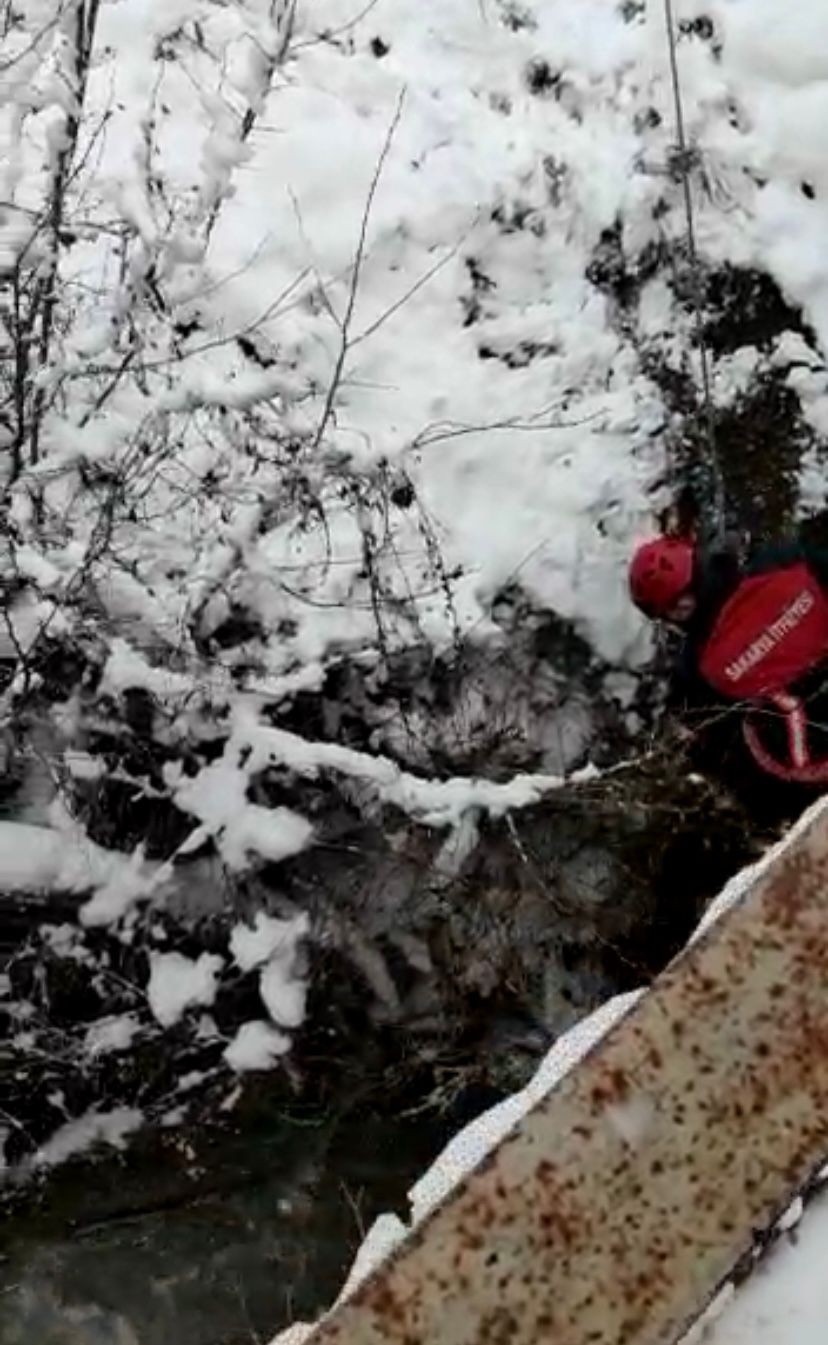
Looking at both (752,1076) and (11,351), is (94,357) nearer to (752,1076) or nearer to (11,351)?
(11,351)

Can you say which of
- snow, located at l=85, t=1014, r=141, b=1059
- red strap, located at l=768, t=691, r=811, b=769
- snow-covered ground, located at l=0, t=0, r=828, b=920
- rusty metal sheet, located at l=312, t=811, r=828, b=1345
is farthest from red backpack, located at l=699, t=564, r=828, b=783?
rusty metal sheet, located at l=312, t=811, r=828, b=1345

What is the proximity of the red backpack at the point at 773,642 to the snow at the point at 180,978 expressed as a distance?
183 cm

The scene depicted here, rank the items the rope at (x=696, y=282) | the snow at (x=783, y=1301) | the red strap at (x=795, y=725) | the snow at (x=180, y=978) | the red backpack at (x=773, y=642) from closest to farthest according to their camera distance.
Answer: the snow at (x=783, y=1301), the red backpack at (x=773, y=642), the red strap at (x=795, y=725), the snow at (x=180, y=978), the rope at (x=696, y=282)

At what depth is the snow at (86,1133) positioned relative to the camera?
5.08m

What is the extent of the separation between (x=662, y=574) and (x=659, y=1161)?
325 centimetres

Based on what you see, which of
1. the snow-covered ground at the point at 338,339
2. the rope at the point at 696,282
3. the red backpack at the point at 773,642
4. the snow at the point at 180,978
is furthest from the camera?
the rope at the point at 696,282

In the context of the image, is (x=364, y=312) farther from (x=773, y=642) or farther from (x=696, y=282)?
(x=773, y=642)

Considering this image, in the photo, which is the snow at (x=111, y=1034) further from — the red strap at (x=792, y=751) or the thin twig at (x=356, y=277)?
the red strap at (x=792, y=751)

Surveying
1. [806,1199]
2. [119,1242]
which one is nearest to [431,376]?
[119,1242]

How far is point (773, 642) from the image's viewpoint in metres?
4.29

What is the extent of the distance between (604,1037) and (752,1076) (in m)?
0.11

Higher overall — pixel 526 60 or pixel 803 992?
pixel 526 60

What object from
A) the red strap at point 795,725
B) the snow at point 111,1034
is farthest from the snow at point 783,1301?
the snow at point 111,1034

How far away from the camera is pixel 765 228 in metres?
5.13
